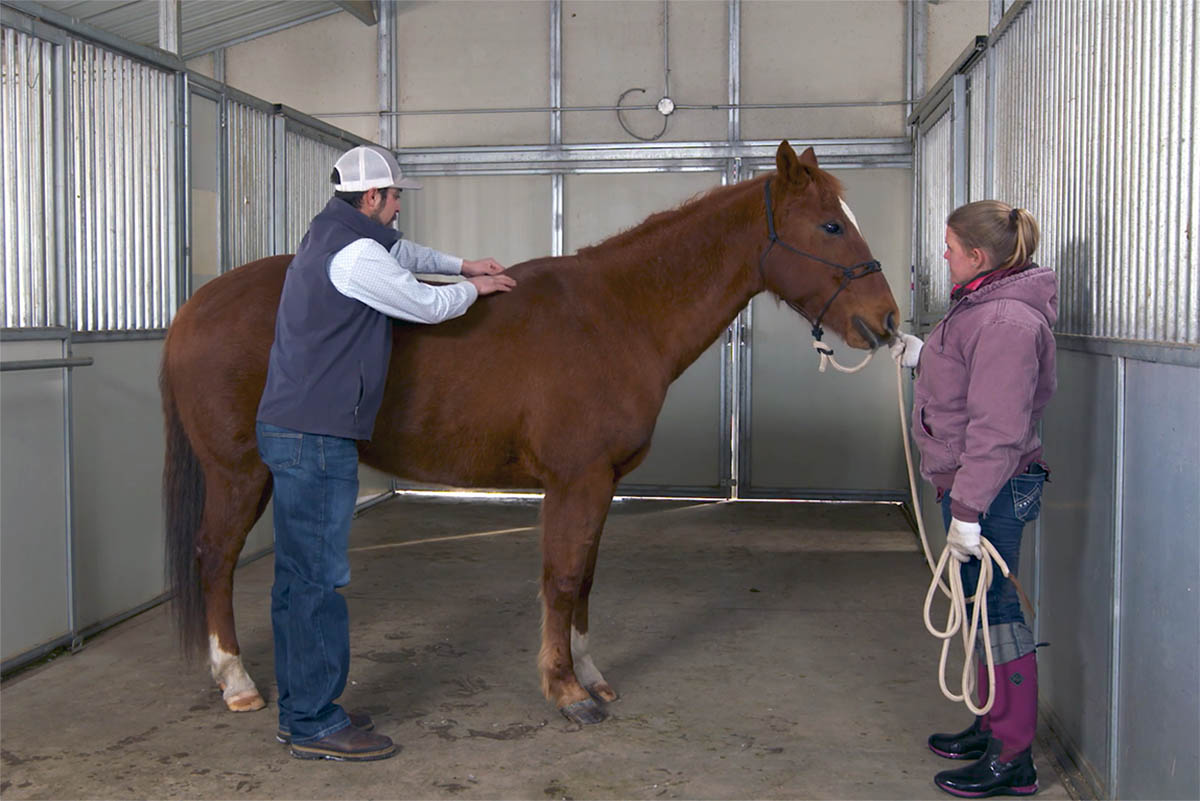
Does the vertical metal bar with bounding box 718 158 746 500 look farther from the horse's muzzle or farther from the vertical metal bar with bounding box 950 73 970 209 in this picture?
the horse's muzzle

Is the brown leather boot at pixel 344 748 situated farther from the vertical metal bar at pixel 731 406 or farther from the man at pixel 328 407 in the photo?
the vertical metal bar at pixel 731 406

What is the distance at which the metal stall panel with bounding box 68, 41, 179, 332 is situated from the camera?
3928 millimetres

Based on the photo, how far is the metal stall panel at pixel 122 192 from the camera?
12.9ft

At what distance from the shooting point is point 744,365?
285 inches

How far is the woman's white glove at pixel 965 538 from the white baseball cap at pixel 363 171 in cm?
173

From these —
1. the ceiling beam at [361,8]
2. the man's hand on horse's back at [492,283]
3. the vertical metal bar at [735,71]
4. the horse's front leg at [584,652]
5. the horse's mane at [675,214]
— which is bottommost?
the horse's front leg at [584,652]

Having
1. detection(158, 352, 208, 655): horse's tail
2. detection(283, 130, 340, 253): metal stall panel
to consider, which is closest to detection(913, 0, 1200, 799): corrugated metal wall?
detection(158, 352, 208, 655): horse's tail

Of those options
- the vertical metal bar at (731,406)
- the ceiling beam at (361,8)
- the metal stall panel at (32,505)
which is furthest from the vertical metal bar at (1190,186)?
the ceiling beam at (361,8)

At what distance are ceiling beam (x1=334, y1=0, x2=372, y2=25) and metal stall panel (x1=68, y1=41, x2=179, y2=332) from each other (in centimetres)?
281

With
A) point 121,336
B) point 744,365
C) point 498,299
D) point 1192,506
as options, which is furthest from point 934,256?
point 121,336

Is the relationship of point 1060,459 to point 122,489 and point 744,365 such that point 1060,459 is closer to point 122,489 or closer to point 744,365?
point 122,489

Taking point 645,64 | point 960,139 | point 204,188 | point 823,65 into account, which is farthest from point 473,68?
point 960,139

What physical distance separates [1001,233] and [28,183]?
3299 mm

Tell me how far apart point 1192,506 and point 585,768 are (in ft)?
5.55
